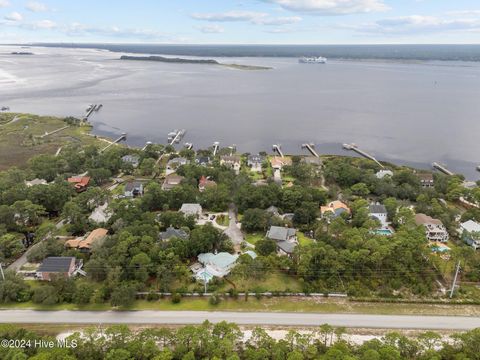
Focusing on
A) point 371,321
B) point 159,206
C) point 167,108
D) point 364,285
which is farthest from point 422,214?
point 167,108

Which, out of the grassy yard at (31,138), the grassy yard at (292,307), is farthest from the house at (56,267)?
the grassy yard at (31,138)

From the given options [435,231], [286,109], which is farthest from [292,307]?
[286,109]

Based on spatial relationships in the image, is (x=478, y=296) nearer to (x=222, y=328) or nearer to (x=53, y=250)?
(x=222, y=328)

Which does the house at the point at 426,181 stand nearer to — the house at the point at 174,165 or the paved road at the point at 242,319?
the paved road at the point at 242,319

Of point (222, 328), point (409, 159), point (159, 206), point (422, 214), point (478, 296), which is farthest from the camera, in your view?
point (409, 159)

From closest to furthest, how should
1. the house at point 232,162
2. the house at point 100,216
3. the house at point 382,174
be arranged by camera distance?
the house at point 100,216
the house at point 382,174
the house at point 232,162

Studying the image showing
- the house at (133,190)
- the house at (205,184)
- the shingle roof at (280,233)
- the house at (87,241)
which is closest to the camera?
the house at (87,241)
